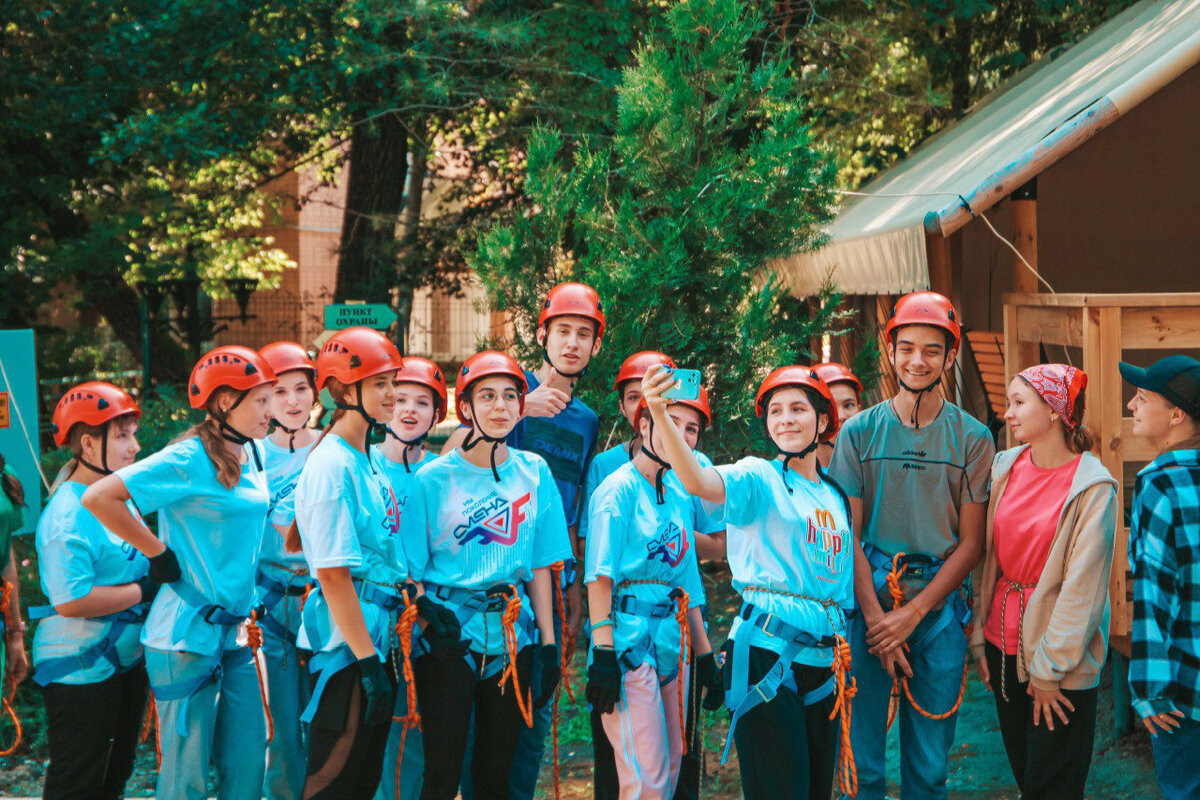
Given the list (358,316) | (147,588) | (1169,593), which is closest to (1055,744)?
(1169,593)

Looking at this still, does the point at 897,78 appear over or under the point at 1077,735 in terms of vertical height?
over

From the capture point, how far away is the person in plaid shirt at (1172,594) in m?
3.73

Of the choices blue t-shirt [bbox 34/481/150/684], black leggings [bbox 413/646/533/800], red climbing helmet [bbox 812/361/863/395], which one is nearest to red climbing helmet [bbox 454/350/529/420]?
black leggings [bbox 413/646/533/800]

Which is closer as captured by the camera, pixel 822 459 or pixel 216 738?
pixel 216 738

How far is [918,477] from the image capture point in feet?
14.9

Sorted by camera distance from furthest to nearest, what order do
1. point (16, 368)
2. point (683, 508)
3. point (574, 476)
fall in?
1. point (16, 368)
2. point (574, 476)
3. point (683, 508)

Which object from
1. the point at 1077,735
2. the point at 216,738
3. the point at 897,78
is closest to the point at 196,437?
the point at 216,738

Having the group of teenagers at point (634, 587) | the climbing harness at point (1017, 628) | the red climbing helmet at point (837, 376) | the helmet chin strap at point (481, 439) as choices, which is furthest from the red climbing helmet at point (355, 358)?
the climbing harness at point (1017, 628)

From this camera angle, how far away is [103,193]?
13.5 meters

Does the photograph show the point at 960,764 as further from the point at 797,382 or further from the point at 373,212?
the point at 373,212

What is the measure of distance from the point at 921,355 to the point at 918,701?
1325 mm

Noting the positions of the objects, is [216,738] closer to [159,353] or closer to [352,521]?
[352,521]

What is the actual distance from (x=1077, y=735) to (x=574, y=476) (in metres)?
2.19

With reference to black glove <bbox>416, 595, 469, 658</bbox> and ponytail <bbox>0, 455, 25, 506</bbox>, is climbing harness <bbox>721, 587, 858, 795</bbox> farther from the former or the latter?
ponytail <bbox>0, 455, 25, 506</bbox>
